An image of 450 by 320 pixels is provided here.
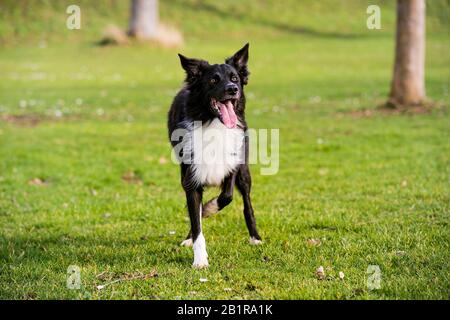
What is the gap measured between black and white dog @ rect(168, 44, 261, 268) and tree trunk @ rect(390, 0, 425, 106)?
10.0 metres

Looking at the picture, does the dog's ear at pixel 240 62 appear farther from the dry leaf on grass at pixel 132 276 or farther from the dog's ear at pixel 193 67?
the dry leaf on grass at pixel 132 276

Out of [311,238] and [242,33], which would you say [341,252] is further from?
[242,33]

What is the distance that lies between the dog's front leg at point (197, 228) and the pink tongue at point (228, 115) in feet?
2.44

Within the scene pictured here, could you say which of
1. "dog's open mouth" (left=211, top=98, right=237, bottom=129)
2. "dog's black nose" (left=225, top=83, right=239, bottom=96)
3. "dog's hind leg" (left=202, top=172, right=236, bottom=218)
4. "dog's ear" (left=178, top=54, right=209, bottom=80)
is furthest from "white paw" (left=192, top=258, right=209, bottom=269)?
"dog's ear" (left=178, top=54, right=209, bottom=80)

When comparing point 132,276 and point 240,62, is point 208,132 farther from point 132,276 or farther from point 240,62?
point 132,276

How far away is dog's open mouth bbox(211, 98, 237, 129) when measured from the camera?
6094 millimetres

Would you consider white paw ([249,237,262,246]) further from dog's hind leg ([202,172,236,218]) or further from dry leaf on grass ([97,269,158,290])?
dry leaf on grass ([97,269,158,290])

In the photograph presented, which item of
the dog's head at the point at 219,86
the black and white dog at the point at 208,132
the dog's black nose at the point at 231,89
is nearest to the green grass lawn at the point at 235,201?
the black and white dog at the point at 208,132

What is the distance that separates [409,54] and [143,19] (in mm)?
21308

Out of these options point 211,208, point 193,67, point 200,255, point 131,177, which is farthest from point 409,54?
point 200,255

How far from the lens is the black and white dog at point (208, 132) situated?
6098 millimetres

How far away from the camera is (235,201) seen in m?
8.84

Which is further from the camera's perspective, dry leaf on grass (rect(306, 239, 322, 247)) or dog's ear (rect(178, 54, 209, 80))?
dry leaf on grass (rect(306, 239, 322, 247))

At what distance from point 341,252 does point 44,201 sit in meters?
4.68
